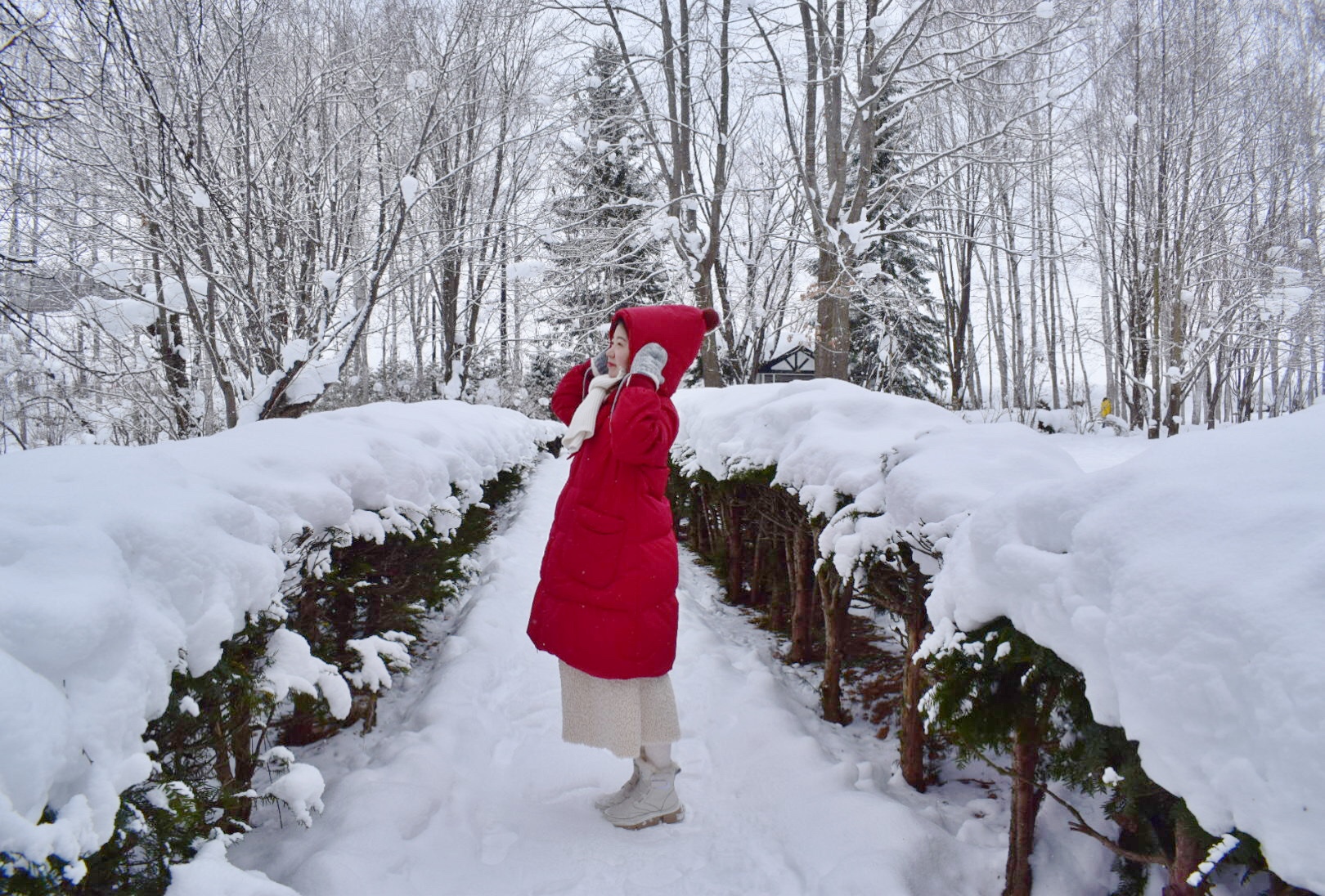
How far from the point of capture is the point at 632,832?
246cm

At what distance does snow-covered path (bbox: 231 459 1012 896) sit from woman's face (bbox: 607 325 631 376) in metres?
1.66

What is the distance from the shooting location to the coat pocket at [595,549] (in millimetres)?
2402

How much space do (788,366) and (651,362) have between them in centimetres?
2607

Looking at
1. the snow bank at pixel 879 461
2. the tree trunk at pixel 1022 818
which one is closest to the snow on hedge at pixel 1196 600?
the snow bank at pixel 879 461

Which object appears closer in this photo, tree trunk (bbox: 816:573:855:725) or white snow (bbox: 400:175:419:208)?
tree trunk (bbox: 816:573:855:725)

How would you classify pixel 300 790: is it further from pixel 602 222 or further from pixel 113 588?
pixel 602 222

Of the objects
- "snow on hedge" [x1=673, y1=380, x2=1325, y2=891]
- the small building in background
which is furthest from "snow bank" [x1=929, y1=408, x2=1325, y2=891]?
Answer: the small building in background

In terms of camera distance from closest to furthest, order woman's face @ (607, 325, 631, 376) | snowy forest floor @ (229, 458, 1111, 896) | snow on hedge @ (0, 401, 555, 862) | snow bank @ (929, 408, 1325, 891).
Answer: snow bank @ (929, 408, 1325, 891) < snow on hedge @ (0, 401, 555, 862) < snowy forest floor @ (229, 458, 1111, 896) < woman's face @ (607, 325, 631, 376)

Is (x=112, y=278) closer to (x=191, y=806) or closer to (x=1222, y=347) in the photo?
(x=191, y=806)

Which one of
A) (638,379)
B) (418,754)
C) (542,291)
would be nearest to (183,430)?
(418,754)

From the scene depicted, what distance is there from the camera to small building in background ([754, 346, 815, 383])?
2692 cm

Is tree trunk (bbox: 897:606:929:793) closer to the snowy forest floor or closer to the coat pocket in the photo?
the snowy forest floor

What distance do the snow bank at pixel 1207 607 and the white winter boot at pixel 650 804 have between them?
1.46 metres

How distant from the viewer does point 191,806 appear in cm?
134
